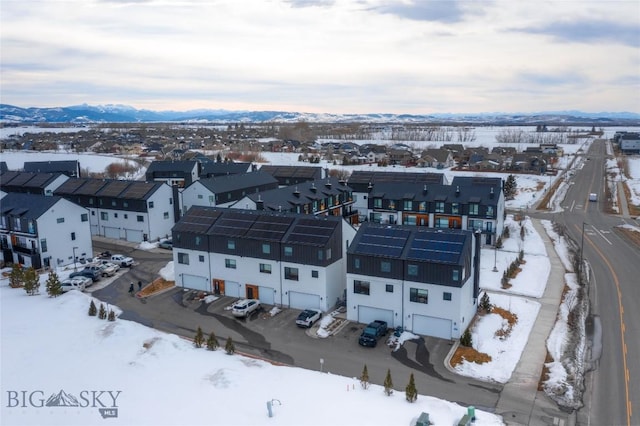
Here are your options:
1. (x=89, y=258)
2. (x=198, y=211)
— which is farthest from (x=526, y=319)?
(x=89, y=258)

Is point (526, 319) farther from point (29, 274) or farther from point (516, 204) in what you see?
point (516, 204)

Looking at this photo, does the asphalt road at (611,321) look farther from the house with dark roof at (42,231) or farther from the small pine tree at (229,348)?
the house with dark roof at (42,231)

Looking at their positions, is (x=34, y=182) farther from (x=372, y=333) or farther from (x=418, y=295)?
(x=418, y=295)

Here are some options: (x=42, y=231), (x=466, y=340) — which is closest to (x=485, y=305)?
(x=466, y=340)

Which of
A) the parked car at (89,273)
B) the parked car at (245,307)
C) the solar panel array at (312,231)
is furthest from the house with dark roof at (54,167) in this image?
the solar panel array at (312,231)

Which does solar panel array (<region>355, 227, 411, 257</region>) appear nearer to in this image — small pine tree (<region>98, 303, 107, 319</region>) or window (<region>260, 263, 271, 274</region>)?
window (<region>260, 263, 271, 274</region>)
